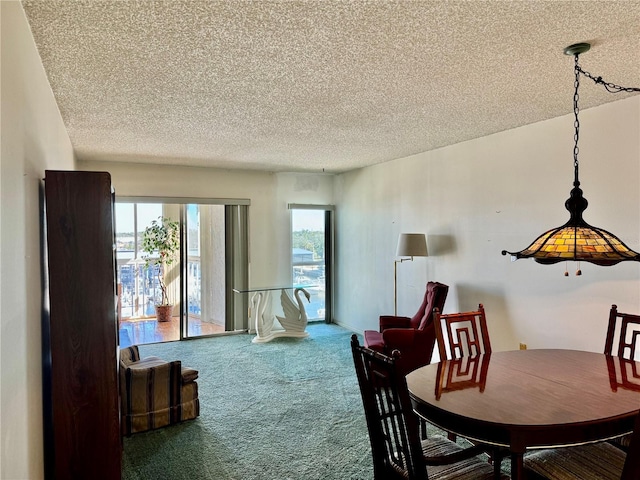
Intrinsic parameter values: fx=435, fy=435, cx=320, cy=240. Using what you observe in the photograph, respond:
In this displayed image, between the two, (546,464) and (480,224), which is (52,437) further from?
(480,224)

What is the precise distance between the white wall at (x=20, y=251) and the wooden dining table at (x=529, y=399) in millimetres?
1639

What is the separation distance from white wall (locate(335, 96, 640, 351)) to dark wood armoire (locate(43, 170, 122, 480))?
3275 millimetres

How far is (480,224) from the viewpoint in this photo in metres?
4.30

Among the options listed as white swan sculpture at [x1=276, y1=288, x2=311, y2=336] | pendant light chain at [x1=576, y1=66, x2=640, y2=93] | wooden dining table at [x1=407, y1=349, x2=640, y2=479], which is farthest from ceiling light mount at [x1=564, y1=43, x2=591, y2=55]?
white swan sculpture at [x1=276, y1=288, x2=311, y2=336]

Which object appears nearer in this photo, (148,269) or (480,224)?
(480,224)

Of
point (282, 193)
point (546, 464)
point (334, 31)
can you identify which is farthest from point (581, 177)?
point (282, 193)

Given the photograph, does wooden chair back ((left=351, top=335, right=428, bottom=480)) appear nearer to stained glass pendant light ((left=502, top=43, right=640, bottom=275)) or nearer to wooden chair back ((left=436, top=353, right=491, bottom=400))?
wooden chair back ((left=436, top=353, right=491, bottom=400))

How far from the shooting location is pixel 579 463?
2.03 meters

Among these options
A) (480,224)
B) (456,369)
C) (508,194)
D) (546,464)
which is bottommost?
(546,464)

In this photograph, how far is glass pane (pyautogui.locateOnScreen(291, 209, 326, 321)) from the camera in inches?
277

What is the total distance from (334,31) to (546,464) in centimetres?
224

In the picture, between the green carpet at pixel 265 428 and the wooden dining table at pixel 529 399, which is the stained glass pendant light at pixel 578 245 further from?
the green carpet at pixel 265 428

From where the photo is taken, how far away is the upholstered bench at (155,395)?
3355 millimetres

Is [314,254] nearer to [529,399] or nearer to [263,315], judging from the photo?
[263,315]
